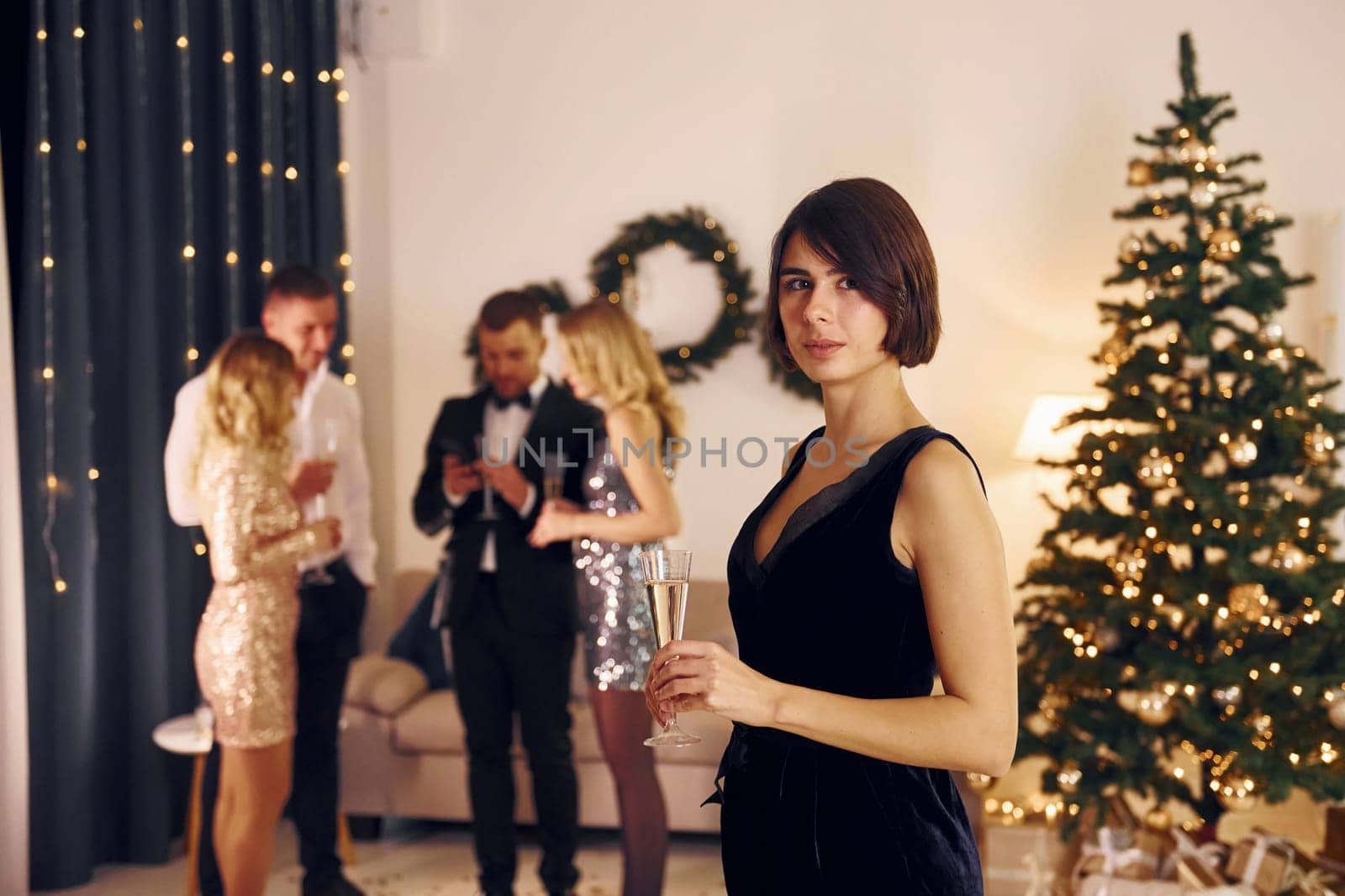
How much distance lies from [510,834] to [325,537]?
3.32 feet

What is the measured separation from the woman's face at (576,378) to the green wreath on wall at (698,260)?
1648 mm

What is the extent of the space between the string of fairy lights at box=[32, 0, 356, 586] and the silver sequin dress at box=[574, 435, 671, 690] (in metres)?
1.00

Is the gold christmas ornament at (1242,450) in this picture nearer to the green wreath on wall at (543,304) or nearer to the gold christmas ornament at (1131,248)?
the gold christmas ornament at (1131,248)

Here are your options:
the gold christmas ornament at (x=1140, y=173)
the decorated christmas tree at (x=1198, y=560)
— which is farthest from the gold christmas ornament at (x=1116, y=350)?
the gold christmas ornament at (x=1140, y=173)

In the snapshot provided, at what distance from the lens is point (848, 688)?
1.24 m

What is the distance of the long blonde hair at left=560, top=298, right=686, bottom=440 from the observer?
10.4 feet

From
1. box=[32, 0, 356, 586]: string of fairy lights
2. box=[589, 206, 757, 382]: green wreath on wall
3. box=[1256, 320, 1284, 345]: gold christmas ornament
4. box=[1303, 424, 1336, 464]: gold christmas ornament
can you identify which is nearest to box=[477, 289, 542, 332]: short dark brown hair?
box=[32, 0, 356, 586]: string of fairy lights

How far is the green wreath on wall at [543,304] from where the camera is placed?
4965 mm

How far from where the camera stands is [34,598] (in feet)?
10.9

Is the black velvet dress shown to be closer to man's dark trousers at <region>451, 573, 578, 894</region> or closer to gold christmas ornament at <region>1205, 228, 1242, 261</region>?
man's dark trousers at <region>451, 573, 578, 894</region>

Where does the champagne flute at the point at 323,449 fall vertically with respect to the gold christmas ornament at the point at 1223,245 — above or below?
below

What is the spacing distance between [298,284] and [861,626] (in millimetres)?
2378

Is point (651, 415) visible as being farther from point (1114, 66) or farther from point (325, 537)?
point (1114, 66)
